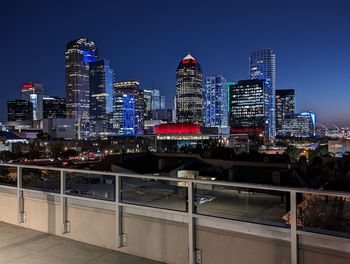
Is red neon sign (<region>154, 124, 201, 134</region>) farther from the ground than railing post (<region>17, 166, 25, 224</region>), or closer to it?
farther from the ground

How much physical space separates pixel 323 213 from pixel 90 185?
151 inches

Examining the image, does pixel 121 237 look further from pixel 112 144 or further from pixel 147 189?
pixel 112 144

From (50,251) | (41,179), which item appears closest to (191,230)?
(50,251)

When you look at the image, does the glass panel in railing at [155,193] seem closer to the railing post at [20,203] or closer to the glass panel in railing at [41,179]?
the glass panel in railing at [41,179]

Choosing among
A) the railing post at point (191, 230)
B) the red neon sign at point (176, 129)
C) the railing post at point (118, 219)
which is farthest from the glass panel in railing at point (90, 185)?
the red neon sign at point (176, 129)

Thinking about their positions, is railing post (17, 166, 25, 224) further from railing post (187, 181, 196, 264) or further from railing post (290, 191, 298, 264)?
railing post (290, 191, 298, 264)

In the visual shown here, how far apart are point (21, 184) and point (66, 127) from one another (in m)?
186

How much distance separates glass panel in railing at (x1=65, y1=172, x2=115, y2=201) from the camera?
6246 millimetres

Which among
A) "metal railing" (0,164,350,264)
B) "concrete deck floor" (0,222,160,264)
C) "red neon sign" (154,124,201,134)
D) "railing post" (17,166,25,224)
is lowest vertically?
"concrete deck floor" (0,222,160,264)

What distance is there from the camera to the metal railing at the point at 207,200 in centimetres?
431

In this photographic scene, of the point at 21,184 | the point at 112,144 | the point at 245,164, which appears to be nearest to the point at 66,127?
the point at 112,144

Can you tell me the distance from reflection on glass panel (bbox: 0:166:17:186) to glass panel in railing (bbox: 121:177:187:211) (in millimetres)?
3271

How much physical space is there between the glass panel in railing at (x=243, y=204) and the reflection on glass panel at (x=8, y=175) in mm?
4624

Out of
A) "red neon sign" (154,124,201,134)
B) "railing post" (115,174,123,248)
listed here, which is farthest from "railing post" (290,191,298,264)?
"red neon sign" (154,124,201,134)
